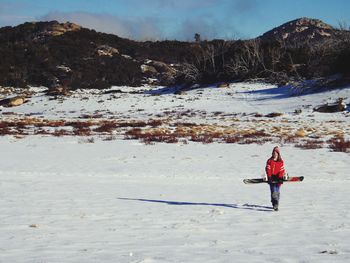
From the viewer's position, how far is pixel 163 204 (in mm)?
9609

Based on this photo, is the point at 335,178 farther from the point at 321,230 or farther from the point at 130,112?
the point at 130,112

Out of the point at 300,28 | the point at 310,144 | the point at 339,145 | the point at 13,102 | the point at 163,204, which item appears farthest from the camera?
the point at 300,28

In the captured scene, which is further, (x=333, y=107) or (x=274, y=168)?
(x=333, y=107)

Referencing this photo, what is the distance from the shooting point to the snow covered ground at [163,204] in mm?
6008

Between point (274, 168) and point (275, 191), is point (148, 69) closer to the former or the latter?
point (274, 168)

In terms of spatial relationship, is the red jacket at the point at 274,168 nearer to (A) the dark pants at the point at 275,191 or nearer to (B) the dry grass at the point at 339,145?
(A) the dark pants at the point at 275,191

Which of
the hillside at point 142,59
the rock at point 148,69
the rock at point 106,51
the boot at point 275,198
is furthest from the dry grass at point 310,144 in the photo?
the rock at point 106,51

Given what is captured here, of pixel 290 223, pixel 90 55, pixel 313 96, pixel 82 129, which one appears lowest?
pixel 290 223

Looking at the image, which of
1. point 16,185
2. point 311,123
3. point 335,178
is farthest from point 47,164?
point 311,123

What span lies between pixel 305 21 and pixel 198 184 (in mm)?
170903

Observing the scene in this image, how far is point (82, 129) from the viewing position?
92.9 ft

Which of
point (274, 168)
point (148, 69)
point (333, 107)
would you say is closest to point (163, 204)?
point (274, 168)

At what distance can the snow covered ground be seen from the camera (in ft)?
19.7

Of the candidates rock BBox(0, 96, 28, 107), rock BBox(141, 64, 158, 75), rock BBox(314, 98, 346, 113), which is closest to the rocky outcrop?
rock BBox(141, 64, 158, 75)
